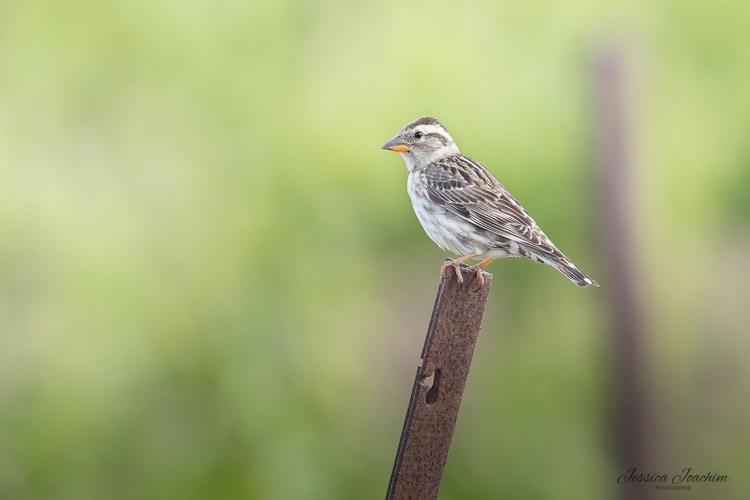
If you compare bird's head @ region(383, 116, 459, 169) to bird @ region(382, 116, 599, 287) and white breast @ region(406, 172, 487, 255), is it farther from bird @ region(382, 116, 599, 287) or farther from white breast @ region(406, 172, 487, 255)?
white breast @ region(406, 172, 487, 255)

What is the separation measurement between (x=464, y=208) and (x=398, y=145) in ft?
1.92

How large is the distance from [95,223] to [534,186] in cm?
328

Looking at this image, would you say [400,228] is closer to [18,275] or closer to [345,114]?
[345,114]

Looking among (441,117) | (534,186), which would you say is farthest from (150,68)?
(534,186)

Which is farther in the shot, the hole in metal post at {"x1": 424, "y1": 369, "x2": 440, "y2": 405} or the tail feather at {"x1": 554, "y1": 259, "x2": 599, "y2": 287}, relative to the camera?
the tail feather at {"x1": 554, "y1": 259, "x2": 599, "y2": 287}

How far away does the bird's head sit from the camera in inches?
250

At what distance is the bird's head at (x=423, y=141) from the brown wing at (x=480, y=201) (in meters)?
0.09

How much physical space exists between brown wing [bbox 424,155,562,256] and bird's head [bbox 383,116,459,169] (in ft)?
0.28

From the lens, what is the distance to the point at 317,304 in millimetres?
8266

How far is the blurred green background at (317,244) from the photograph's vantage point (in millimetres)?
7785

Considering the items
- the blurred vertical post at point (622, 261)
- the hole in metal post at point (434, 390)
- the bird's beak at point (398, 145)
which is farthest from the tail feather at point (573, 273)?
the hole in metal post at point (434, 390)
